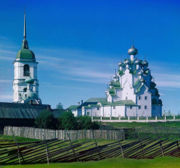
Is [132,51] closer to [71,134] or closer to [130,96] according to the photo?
[130,96]

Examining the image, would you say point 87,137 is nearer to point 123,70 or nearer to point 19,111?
point 19,111

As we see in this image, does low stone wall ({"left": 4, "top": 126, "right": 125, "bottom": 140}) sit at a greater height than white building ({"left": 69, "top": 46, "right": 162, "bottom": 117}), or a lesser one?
lesser

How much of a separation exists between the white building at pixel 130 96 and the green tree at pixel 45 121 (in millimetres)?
33743

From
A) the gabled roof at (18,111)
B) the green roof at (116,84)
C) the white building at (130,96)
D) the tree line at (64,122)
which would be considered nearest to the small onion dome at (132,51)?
the white building at (130,96)

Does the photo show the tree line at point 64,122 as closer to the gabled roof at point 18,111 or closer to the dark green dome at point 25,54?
the gabled roof at point 18,111

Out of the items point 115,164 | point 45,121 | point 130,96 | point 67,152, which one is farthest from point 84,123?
point 130,96

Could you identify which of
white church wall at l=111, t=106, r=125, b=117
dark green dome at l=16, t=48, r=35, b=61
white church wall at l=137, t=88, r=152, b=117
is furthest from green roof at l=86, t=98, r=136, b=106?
dark green dome at l=16, t=48, r=35, b=61

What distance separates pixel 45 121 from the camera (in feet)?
171

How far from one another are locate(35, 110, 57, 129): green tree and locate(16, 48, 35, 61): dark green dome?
52.1m

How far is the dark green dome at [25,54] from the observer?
104 meters

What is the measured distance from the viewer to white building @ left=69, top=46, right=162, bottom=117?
8750 centimetres

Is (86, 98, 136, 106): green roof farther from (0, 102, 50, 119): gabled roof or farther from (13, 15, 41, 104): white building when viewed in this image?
(0, 102, 50, 119): gabled roof

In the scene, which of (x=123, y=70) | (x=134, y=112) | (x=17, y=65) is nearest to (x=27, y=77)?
(x=17, y=65)

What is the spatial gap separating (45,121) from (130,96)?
4091 centimetres
